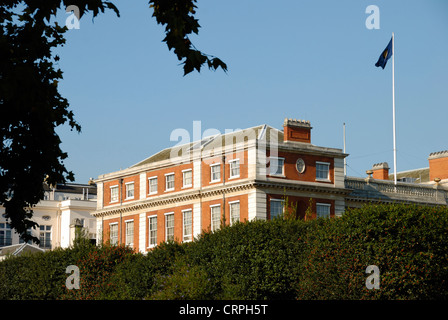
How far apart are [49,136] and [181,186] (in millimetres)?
50952

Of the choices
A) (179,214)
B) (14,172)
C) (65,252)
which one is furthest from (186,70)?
(179,214)

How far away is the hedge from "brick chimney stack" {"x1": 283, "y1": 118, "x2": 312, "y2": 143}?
21.5m

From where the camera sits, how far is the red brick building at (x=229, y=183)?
225ft

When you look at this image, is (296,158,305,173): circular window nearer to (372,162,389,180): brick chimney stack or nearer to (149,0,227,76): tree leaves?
(372,162,389,180): brick chimney stack

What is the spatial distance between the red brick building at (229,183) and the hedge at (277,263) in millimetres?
12520

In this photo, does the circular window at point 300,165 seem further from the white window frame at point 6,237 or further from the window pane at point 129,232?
the white window frame at point 6,237

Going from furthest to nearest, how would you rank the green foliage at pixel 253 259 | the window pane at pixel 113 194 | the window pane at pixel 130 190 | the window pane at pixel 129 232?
1. the window pane at pixel 113 194
2. the window pane at pixel 130 190
3. the window pane at pixel 129 232
4. the green foliage at pixel 253 259

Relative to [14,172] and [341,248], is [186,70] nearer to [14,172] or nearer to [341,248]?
[14,172]

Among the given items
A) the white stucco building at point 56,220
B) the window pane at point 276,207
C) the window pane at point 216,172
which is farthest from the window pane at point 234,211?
the white stucco building at point 56,220

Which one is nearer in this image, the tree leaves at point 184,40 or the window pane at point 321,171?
the tree leaves at point 184,40

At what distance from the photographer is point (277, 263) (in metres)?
43.5

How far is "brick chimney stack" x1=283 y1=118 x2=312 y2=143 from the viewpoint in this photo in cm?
7081

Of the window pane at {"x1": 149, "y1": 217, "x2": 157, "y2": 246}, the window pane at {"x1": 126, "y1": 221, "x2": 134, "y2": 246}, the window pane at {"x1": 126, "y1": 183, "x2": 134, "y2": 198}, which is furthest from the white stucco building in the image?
the window pane at {"x1": 149, "y1": 217, "x2": 157, "y2": 246}

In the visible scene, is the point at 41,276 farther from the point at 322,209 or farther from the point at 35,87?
the point at 35,87
